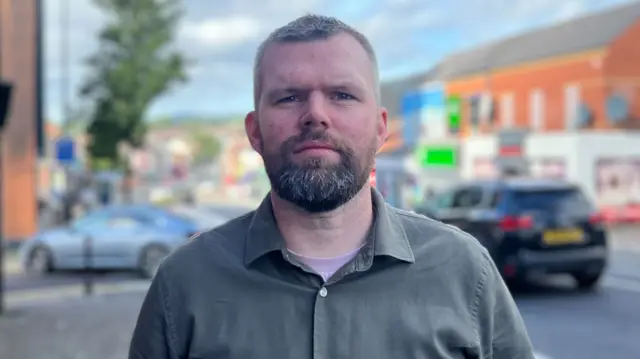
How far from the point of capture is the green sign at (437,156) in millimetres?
43000

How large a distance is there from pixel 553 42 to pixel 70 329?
34.0m

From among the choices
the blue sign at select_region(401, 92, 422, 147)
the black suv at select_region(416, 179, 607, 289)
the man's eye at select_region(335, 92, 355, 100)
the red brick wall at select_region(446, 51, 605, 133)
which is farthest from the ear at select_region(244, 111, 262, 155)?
the red brick wall at select_region(446, 51, 605, 133)

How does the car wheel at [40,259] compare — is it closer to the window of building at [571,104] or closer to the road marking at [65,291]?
the road marking at [65,291]

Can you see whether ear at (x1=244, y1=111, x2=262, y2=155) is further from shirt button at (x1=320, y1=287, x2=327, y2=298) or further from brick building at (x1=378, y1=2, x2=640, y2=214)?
brick building at (x1=378, y1=2, x2=640, y2=214)

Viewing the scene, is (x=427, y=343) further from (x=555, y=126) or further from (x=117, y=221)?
(x=555, y=126)

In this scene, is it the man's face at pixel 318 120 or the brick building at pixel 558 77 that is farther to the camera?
the brick building at pixel 558 77

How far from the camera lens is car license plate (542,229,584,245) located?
1191 centimetres

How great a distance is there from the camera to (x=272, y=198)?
2.13m

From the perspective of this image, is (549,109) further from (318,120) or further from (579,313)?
(318,120)

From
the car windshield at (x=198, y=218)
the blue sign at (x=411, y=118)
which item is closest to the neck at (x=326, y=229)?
the car windshield at (x=198, y=218)

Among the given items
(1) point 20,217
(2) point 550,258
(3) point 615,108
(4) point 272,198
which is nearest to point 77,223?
(1) point 20,217

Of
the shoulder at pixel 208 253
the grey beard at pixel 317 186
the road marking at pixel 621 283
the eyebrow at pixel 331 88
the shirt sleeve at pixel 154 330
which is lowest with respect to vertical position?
the road marking at pixel 621 283

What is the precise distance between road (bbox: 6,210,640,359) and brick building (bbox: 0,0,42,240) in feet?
24.6

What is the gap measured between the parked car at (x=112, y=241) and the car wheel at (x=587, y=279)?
6987mm
